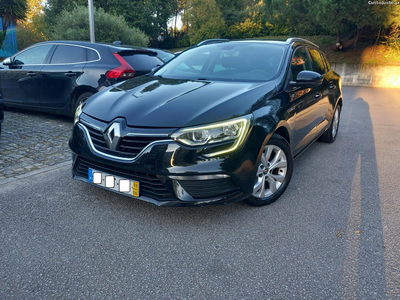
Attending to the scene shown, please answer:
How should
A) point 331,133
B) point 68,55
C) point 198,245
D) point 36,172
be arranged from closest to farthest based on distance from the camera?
point 198,245
point 36,172
point 331,133
point 68,55

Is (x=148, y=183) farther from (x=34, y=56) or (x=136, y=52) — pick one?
(x=34, y=56)

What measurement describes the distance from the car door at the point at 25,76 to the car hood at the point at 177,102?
12.5ft

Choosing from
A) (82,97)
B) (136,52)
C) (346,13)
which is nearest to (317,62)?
(136,52)

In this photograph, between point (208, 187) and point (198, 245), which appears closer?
point (198, 245)

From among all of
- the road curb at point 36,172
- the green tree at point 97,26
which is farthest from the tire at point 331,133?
the green tree at point 97,26

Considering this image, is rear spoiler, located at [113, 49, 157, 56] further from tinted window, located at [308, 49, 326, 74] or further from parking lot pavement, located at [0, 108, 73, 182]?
tinted window, located at [308, 49, 326, 74]

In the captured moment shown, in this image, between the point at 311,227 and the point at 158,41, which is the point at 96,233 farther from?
the point at 158,41

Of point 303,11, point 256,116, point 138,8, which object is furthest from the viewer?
point 138,8

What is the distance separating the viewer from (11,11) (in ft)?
88.3

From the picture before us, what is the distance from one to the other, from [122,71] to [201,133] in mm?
3641

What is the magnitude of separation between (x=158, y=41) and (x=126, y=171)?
145 ft

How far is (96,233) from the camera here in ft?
9.08

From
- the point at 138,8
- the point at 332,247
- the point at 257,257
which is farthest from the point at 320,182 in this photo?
the point at 138,8

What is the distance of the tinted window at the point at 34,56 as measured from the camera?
21.9 feet
